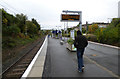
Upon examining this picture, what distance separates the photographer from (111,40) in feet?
53.4

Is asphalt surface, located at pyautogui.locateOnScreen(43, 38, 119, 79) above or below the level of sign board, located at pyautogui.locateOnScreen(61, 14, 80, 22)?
below

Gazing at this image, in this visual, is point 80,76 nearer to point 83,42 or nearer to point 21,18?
point 83,42

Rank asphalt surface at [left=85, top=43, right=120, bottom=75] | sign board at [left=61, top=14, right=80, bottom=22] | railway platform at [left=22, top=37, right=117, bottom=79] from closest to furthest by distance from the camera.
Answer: railway platform at [left=22, top=37, right=117, bottom=79] < asphalt surface at [left=85, top=43, right=120, bottom=75] < sign board at [left=61, top=14, right=80, bottom=22]

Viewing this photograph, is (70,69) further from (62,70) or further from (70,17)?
(70,17)

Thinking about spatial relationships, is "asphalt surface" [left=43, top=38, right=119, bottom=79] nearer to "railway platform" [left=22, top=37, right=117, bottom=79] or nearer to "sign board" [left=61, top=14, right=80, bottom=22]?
"railway platform" [left=22, top=37, right=117, bottom=79]

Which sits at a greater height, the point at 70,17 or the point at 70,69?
the point at 70,17

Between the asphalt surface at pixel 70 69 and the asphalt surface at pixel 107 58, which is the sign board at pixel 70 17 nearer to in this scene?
the asphalt surface at pixel 107 58

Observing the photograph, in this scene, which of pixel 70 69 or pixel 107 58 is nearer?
pixel 70 69

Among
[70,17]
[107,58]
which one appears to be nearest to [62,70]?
[107,58]

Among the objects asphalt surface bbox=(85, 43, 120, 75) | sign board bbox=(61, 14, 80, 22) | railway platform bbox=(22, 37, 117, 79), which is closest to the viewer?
railway platform bbox=(22, 37, 117, 79)

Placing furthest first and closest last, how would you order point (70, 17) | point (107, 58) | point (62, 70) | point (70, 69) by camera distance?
point (70, 17) < point (107, 58) < point (70, 69) < point (62, 70)

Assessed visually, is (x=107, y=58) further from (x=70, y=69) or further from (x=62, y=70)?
(x=62, y=70)

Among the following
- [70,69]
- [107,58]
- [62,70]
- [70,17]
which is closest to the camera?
[62,70]

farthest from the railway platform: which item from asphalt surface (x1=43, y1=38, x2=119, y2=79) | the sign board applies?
the sign board
